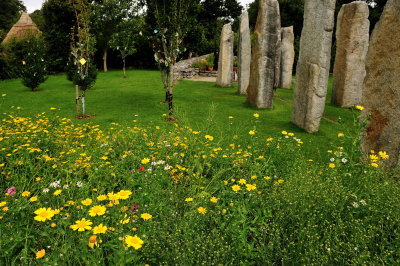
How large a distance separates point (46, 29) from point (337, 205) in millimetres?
29073

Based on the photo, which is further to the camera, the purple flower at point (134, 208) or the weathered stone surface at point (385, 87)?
the weathered stone surface at point (385, 87)

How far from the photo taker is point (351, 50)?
1054cm

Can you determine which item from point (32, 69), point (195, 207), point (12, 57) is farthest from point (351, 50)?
point (12, 57)

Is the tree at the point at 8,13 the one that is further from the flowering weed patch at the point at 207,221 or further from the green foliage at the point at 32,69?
the flowering weed patch at the point at 207,221

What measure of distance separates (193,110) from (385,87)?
629cm

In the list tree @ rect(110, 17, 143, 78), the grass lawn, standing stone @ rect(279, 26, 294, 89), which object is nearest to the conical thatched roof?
tree @ rect(110, 17, 143, 78)

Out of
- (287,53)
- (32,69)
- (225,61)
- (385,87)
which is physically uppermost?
(287,53)

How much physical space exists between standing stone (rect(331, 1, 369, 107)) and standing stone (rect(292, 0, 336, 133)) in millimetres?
3600

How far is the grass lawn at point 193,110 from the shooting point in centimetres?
752

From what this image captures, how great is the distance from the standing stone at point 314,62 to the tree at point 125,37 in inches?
688

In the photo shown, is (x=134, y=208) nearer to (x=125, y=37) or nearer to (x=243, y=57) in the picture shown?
(x=243, y=57)

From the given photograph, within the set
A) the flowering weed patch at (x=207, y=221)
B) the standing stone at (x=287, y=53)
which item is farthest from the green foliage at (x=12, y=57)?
the flowering weed patch at (x=207, y=221)

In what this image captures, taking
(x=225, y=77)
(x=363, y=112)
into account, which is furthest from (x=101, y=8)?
(x=363, y=112)

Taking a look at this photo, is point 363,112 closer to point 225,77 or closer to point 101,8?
point 225,77
